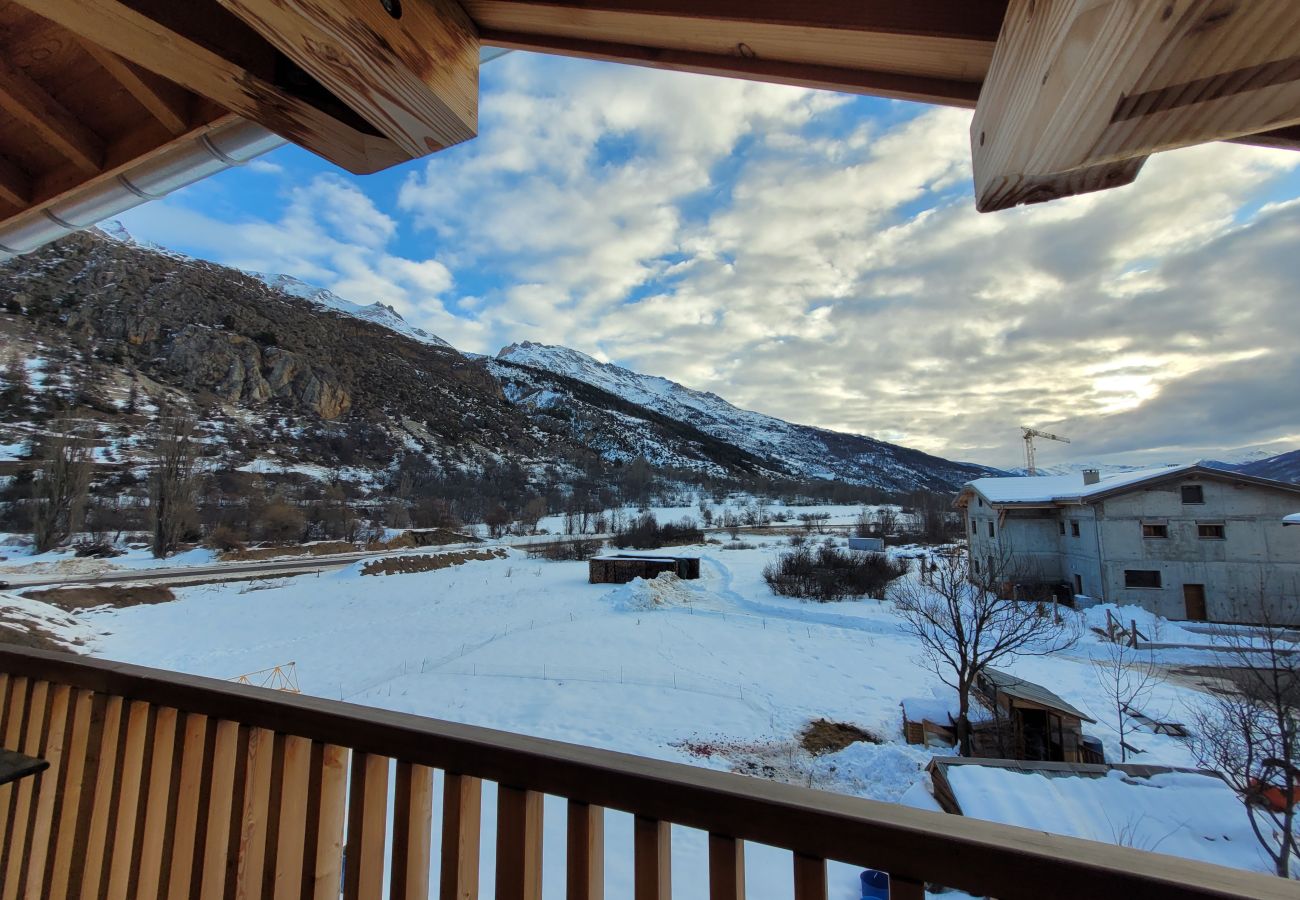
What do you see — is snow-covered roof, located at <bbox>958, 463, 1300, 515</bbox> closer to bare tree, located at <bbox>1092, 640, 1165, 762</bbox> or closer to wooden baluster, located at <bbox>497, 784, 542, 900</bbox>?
bare tree, located at <bbox>1092, 640, 1165, 762</bbox>

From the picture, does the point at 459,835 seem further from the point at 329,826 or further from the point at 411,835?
the point at 329,826

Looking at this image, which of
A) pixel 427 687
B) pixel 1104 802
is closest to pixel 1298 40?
pixel 1104 802

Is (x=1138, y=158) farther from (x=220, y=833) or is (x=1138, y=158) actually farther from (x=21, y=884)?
(x=21, y=884)

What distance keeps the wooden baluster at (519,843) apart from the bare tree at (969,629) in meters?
9.27

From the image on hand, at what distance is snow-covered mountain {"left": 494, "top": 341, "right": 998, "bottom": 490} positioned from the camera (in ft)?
356

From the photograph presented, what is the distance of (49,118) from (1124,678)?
631 inches

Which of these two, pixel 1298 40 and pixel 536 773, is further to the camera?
pixel 536 773

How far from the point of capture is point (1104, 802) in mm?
5629

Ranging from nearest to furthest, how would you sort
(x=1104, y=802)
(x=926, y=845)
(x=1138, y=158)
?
1. (x=1138, y=158)
2. (x=926, y=845)
3. (x=1104, y=802)

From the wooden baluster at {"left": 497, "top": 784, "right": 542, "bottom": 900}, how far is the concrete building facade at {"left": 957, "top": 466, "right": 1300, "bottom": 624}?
1630cm

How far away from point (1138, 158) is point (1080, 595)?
75.3ft

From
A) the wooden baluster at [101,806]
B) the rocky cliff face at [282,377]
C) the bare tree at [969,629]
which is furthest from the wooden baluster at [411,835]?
the rocky cliff face at [282,377]

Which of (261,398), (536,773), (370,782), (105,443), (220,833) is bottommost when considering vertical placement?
(220,833)

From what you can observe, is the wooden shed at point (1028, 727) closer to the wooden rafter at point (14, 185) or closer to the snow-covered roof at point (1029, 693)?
the snow-covered roof at point (1029, 693)
